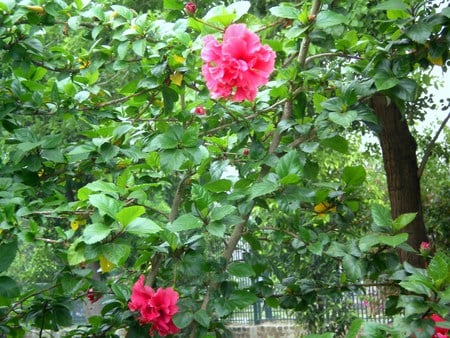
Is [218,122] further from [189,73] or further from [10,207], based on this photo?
[10,207]

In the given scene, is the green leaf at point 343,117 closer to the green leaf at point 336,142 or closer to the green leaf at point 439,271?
the green leaf at point 336,142

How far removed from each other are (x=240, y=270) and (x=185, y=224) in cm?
32

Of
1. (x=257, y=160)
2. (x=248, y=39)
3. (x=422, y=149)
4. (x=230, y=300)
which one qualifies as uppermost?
(x=422, y=149)

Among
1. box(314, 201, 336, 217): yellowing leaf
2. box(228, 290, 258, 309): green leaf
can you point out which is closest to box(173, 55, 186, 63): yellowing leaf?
box(314, 201, 336, 217): yellowing leaf

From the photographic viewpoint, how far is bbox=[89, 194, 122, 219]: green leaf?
1806 mm

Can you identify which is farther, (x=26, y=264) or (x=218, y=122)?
(x=26, y=264)

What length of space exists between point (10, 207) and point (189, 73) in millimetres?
691

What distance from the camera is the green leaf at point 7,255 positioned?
204cm

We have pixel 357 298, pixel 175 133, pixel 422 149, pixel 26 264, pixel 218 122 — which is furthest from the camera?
pixel 26 264

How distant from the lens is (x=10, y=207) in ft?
7.28

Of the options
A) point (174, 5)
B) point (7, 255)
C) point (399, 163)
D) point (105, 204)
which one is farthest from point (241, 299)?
point (399, 163)

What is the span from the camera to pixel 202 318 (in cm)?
209

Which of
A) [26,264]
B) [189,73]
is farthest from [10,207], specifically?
[26,264]

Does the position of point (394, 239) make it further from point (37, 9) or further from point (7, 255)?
point (37, 9)
